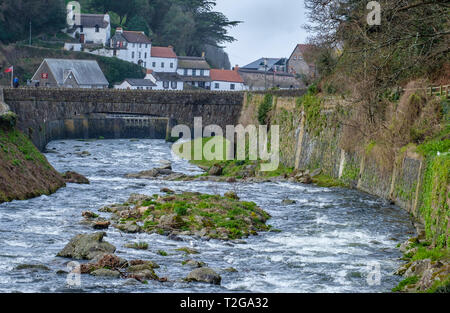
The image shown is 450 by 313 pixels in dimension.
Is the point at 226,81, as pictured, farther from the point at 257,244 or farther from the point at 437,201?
the point at 437,201

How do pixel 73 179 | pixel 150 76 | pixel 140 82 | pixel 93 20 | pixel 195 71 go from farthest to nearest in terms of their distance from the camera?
pixel 195 71, pixel 93 20, pixel 150 76, pixel 140 82, pixel 73 179

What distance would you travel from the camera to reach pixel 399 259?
103 ft

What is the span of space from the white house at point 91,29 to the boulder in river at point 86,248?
112 metres

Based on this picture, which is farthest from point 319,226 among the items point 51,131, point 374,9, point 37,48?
point 37,48

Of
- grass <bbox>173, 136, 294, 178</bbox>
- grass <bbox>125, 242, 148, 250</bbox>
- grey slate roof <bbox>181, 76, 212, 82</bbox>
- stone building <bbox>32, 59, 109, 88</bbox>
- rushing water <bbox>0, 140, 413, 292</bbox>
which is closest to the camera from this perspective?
rushing water <bbox>0, 140, 413, 292</bbox>

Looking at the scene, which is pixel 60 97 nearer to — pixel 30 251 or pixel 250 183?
pixel 250 183

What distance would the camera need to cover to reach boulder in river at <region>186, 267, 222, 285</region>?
2747 cm

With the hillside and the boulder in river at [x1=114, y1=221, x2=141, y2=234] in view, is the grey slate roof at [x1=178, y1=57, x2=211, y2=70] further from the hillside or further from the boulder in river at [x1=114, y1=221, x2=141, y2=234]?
the boulder in river at [x1=114, y1=221, x2=141, y2=234]

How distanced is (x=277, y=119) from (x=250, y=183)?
1657 centimetres

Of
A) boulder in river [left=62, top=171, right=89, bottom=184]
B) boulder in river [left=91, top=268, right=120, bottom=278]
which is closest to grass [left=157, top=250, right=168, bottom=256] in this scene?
boulder in river [left=91, top=268, right=120, bottom=278]

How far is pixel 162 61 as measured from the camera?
468 ft

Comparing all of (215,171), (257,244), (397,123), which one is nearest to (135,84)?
(215,171)

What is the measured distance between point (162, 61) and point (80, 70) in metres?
27.8

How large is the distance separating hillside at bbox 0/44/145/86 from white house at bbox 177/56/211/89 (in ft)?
36.8
